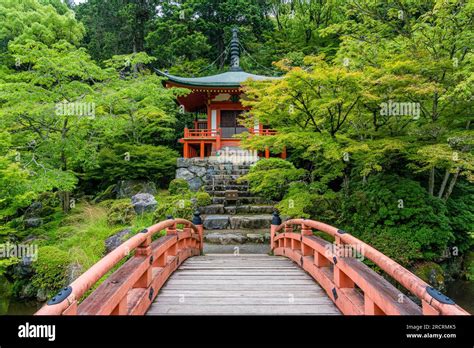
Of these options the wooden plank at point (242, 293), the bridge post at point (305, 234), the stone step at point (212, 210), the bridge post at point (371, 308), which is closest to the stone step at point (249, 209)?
the stone step at point (212, 210)

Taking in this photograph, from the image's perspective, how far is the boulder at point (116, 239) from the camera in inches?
289

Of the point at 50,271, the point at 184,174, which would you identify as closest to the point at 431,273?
the point at 50,271

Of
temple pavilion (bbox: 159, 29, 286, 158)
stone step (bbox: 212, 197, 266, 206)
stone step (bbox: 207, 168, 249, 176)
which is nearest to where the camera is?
stone step (bbox: 212, 197, 266, 206)

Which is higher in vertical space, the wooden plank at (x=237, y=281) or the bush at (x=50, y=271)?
the wooden plank at (x=237, y=281)

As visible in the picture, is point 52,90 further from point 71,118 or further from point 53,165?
point 53,165

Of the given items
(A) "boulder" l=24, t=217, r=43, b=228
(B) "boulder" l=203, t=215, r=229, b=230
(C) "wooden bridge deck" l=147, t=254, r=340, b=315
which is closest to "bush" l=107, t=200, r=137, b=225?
(A) "boulder" l=24, t=217, r=43, b=228

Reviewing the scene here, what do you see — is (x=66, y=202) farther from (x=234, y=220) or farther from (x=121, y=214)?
(x=234, y=220)

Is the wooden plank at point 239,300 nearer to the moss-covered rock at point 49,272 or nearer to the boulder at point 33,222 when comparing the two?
the moss-covered rock at point 49,272

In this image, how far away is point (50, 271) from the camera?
268 inches

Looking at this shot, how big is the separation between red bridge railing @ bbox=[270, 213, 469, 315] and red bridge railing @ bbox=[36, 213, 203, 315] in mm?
2026

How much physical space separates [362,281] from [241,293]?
4.59 feet

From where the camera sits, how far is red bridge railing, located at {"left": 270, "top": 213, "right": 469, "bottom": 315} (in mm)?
1749

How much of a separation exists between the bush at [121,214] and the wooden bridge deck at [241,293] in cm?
485

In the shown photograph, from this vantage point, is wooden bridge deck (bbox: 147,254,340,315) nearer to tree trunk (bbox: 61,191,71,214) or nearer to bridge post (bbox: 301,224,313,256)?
bridge post (bbox: 301,224,313,256)
